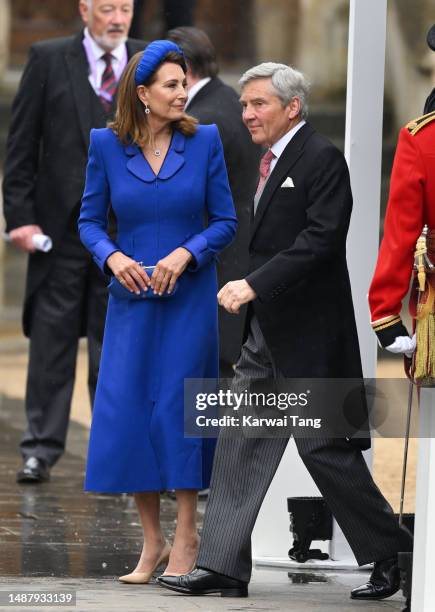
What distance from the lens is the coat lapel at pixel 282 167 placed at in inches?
261

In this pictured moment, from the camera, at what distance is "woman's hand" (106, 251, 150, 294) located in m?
6.79

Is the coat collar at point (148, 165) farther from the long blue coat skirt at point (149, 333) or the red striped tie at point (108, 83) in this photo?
the red striped tie at point (108, 83)

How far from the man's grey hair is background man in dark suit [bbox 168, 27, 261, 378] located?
2.04 meters

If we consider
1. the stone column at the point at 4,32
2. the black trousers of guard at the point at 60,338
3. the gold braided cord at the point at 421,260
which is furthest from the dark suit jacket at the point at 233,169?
the stone column at the point at 4,32

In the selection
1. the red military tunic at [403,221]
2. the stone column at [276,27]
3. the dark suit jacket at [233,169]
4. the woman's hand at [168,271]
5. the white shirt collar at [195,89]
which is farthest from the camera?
the stone column at [276,27]

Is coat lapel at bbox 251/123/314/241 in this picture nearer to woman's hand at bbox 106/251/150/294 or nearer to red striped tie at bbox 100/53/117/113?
woman's hand at bbox 106/251/150/294

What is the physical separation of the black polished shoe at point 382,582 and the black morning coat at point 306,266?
409mm

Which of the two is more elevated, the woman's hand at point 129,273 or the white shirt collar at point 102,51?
the white shirt collar at point 102,51

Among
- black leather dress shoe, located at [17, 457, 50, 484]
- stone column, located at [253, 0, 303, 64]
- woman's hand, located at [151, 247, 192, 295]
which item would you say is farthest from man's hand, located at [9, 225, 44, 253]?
stone column, located at [253, 0, 303, 64]

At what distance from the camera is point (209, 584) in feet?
21.6

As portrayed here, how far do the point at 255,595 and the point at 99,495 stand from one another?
266 cm

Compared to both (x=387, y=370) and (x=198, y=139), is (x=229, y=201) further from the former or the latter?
(x=387, y=370)

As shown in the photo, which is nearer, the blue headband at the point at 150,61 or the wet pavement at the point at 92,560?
the wet pavement at the point at 92,560

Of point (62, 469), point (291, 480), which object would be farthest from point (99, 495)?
point (291, 480)
